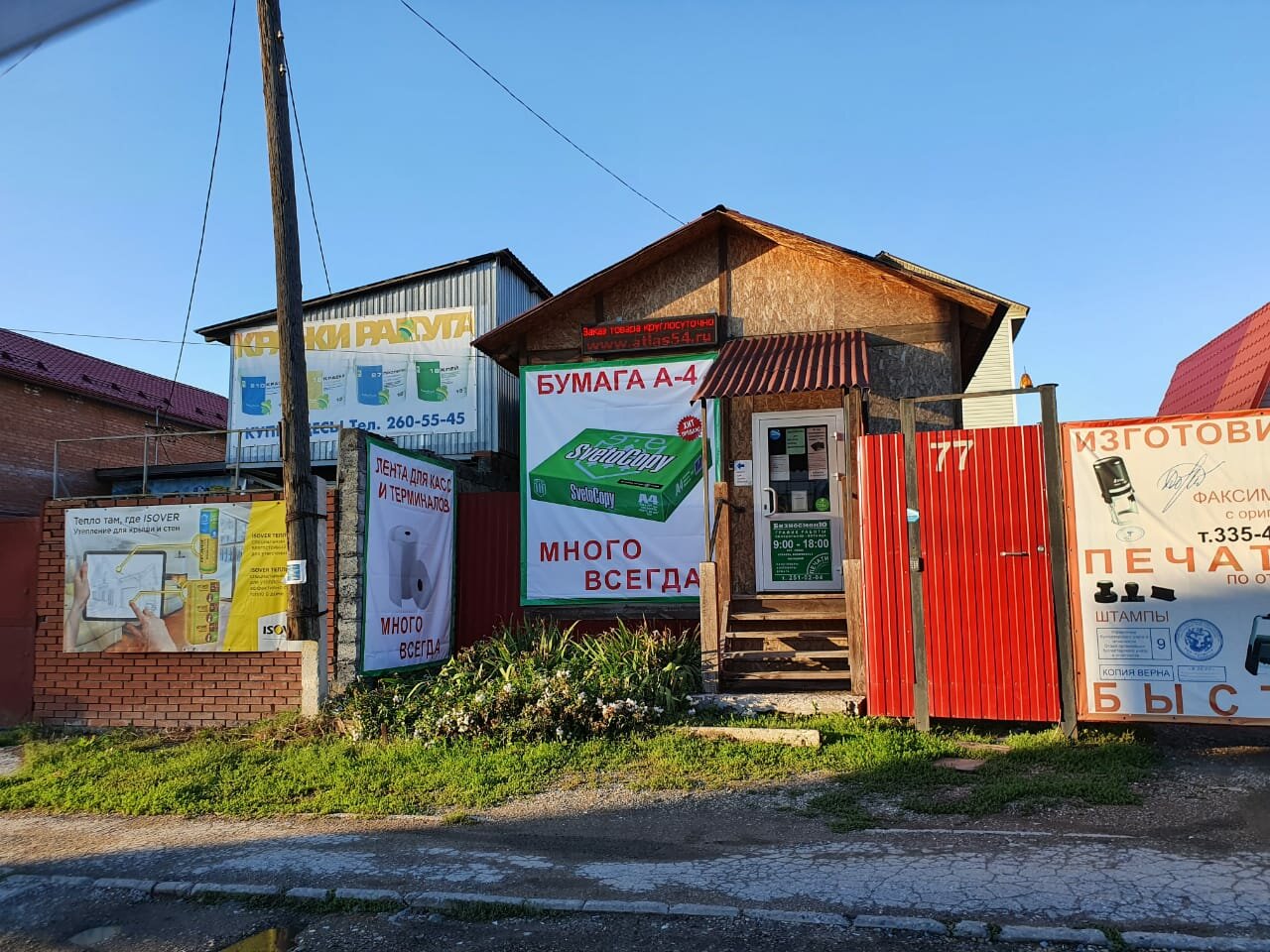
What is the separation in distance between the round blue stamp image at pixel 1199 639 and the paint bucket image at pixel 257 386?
56.4 feet

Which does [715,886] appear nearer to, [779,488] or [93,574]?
[779,488]

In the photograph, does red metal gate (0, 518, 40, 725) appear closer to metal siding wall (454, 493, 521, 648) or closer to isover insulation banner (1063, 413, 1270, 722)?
metal siding wall (454, 493, 521, 648)

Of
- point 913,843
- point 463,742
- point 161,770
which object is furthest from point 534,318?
point 913,843

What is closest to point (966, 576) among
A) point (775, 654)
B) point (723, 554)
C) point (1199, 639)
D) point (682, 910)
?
point (1199, 639)

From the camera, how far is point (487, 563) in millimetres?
11359

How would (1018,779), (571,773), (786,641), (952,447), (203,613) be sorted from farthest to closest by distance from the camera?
(203,613)
(786,641)
(952,447)
(571,773)
(1018,779)

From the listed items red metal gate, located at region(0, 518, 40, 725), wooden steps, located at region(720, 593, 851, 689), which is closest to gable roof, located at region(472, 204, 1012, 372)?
wooden steps, located at region(720, 593, 851, 689)

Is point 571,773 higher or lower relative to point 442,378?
lower

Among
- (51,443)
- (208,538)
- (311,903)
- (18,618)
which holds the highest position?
(51,443)

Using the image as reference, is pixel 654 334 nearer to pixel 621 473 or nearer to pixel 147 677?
pixel 621 473

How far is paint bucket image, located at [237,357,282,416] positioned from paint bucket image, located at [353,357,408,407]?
6.24 feet

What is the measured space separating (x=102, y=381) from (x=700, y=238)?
58.4 ft

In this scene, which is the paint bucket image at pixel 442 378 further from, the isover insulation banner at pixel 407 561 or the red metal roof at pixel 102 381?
the red metal roof at pixel 102 381

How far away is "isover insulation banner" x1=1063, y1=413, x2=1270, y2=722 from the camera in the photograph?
6.59 meters
